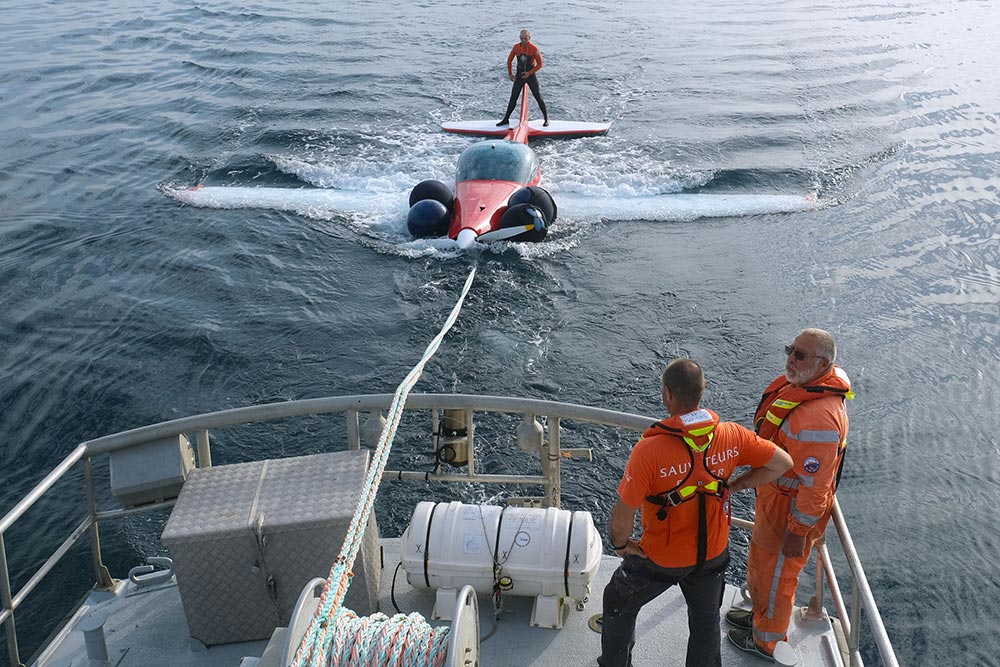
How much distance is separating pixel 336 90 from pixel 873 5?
21.3 m

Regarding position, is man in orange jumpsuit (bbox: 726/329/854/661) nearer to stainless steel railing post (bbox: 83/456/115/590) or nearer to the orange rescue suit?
the orange rescue suit

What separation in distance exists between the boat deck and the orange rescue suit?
0.32 metres

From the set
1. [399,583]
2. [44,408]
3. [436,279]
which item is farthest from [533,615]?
[436,279]

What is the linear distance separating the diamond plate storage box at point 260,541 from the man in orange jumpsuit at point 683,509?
4.26ft

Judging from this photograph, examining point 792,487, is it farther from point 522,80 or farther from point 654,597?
point 522,80

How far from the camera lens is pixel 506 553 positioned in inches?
179

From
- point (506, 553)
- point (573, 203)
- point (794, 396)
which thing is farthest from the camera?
point (573, 203)

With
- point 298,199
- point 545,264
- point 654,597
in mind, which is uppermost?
point 654,597

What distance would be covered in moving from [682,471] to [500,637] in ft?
5.06

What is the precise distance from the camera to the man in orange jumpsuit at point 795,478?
420 centimetres

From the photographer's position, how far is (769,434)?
4414mm

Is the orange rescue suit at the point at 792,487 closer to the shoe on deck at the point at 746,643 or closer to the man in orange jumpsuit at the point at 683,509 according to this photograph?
the shoe on deck at the point at 746,643

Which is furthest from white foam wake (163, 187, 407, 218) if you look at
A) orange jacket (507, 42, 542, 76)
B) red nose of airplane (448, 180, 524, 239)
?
orange jacket (507, 42, 542, 76)

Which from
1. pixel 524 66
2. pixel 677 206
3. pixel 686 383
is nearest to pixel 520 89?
pixel 524 66
